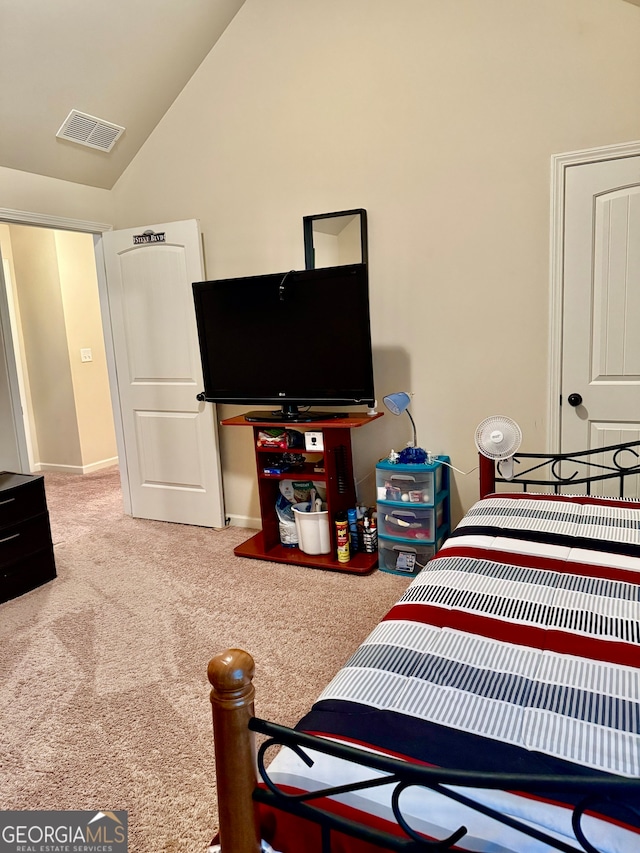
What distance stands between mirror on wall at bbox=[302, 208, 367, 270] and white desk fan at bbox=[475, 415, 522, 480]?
4.58 ft

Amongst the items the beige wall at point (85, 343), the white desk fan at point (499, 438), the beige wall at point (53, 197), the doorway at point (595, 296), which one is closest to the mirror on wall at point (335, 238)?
the doorway at point (595, 296)

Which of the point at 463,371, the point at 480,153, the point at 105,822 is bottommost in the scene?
the point at 105,822

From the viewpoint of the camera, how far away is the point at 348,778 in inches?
40.6

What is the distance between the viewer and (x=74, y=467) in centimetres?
602

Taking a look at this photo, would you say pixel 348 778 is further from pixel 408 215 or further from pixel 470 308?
pixel 408 215

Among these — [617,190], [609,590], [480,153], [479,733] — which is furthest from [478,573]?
[480,153]

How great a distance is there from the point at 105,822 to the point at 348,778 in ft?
3.74

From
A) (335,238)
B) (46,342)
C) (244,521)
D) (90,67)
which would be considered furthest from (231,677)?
(46,342)

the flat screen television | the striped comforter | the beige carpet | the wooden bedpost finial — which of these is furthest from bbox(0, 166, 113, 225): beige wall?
the wooden bedpost finial

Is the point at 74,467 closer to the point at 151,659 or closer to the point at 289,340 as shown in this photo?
the point at 289,340

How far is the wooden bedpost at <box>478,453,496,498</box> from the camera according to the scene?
262 cm

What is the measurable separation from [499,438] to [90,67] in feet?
9.98

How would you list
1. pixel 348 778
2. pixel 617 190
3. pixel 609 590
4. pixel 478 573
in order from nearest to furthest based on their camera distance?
pixel 348 778 → pixel 609 590 → pixel 478 573 → pixel 617 190

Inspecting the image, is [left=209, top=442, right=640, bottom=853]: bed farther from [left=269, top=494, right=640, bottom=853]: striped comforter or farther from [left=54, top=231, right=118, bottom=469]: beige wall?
[left=54, top=231, right=118, bottom=469]: beige wall
